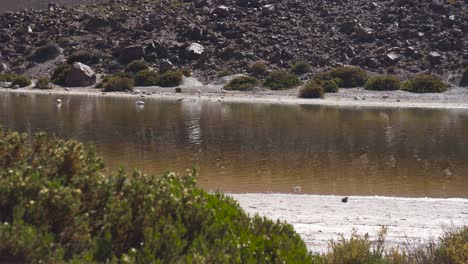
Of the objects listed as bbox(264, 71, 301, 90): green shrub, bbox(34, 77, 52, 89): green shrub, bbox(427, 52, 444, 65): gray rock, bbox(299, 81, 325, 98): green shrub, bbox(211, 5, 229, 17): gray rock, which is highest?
bbox(211, 5, 229, 17): gray rock

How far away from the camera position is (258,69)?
141ft

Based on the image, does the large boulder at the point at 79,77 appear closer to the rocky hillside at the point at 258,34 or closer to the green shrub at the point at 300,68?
the rocky hillside at the point at 258,34

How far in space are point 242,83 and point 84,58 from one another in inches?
591

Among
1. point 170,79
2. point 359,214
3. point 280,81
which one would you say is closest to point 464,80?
point 280,81

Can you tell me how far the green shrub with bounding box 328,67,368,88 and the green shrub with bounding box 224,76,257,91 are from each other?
17.0ft

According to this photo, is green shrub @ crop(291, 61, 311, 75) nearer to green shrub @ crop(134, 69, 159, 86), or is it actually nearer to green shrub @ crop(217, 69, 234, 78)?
green shrub @ crop(217, 69, 234, 78)

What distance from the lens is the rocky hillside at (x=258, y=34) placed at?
45.5 metres

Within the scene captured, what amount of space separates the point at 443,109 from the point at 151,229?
101 ft

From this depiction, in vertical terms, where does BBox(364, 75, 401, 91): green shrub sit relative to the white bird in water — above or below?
above

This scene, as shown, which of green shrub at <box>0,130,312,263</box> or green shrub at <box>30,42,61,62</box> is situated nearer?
green shrub at <box>0,130,312,263</box>

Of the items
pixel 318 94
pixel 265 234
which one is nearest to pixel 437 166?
pixel 265 234

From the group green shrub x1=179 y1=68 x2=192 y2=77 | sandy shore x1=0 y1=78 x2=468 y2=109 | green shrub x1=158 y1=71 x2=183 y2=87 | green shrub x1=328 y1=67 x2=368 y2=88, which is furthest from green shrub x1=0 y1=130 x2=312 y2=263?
green shrub x1=179 y1=68 x2=192 y2=77

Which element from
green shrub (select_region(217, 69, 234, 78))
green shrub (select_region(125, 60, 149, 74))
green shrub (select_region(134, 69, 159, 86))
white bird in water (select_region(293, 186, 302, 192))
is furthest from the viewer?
green shrub (select_region(125, 60, 149, 74))

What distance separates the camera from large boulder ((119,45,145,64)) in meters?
47.7
